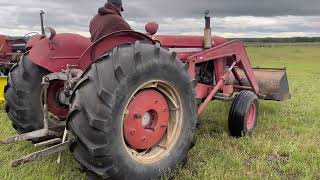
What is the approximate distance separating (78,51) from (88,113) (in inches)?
70.6

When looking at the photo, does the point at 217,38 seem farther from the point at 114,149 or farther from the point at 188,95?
the point at 114,149

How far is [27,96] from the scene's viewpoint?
488 cm

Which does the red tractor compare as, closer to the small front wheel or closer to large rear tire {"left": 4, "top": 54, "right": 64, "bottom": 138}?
large rear tire {"left": 4, "top": 54, "right": 64, "bottom": 138}

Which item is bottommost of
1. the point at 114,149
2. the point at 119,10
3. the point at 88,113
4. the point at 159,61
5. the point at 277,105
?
the point at 277,105

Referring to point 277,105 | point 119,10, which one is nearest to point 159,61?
point 119,10

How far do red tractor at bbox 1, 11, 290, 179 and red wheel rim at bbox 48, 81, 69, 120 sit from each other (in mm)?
12

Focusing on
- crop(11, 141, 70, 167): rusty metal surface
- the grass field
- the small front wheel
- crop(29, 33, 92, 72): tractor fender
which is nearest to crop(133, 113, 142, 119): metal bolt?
crop(11, 141, 70, 167): rusty metal surface

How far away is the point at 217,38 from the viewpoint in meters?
6.79

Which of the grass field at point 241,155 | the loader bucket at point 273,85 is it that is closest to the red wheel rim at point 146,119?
the grass field at point 241,155

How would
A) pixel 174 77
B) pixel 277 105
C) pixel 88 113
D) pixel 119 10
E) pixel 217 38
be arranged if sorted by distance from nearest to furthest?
pixel 88 113 → pixel 174 77 → pixel 119 10 → pixel 217 38 → pixel 277 105

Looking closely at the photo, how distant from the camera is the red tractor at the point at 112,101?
3582mm

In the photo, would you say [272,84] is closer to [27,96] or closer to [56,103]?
[56,103]

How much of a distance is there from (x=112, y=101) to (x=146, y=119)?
695 millimetres

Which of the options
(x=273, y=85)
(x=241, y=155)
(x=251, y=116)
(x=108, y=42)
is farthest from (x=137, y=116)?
(x=273, y=85)
